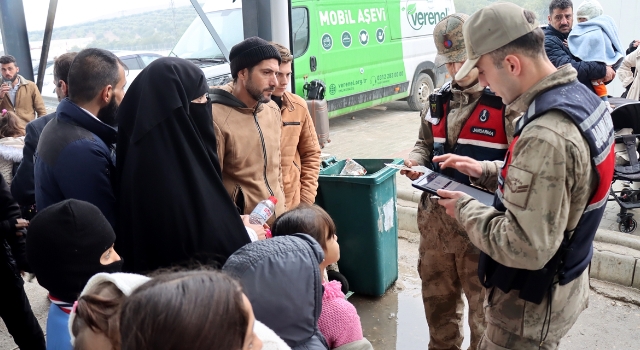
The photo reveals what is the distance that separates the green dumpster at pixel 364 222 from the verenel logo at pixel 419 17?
767 cm

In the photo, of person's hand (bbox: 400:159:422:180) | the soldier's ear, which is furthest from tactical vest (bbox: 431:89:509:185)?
the soldier's ear

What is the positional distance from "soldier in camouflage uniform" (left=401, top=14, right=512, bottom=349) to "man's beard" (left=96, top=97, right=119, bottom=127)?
1.54 meters

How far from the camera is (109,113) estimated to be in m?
2.44

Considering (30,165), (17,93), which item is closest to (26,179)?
(30,165)

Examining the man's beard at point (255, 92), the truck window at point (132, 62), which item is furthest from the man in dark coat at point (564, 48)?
the truck window at point (132, 62)

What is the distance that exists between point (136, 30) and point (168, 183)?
44.8 feet

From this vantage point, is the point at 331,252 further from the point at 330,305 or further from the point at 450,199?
the point at 450,199

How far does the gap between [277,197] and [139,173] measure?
4.29 ft

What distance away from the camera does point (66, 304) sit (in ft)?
6.33

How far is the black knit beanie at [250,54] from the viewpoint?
3105mm

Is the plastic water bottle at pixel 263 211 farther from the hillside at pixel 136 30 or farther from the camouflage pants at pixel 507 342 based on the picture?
the hillside at pixel 136 30

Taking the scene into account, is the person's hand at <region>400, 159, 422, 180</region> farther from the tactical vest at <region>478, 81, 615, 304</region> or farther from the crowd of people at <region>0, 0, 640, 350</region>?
the tactical vest at <region>478, 81, 615, 304</region>

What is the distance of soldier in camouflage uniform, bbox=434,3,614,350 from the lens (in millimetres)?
1767

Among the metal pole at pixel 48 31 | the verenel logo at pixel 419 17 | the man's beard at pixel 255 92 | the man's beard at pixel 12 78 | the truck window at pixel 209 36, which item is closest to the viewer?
the man's beard at pixel 255 92
